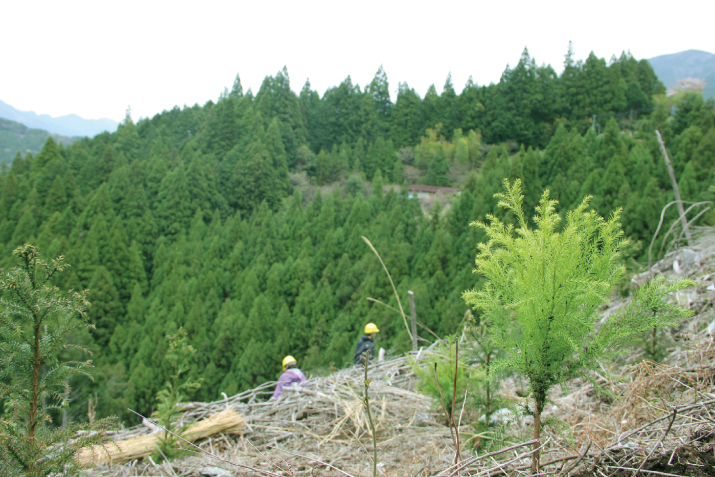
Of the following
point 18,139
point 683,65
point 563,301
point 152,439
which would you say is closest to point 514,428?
point 563,301

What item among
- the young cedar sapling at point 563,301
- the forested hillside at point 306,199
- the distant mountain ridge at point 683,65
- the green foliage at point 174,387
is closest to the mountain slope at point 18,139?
the forested hillside at point 306,199

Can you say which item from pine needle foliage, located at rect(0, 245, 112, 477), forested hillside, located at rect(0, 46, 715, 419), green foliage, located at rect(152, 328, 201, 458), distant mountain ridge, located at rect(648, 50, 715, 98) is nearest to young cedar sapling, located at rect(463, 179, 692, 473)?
pine needle foliage, located at rect(0, 245, 112, 477)

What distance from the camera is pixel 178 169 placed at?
20078 mm

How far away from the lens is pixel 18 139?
88.6 meters

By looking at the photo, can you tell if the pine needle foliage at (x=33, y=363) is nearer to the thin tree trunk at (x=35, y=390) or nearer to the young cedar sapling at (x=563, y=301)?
the thin tree trunk at (x=35, y=390)

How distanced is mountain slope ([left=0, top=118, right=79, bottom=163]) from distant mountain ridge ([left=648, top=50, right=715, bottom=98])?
126 meters

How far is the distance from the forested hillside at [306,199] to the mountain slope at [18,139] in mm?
75562

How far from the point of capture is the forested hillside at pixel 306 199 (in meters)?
10.5

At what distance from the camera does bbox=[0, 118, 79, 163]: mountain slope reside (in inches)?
3276

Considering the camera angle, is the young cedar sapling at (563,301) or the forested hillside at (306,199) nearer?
the young cedar sapling at (563,301)

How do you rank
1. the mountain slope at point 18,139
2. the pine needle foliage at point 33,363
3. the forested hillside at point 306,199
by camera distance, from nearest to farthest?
the pine needle foliage at point 33,363, the forested hillside at point 306,199, the mountain slope at point 18,139

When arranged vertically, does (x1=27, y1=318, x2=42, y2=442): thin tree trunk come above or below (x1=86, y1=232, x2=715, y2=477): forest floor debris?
above

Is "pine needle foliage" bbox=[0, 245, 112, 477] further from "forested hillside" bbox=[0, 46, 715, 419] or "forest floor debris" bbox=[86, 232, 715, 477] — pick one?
"forested hillside" bbox=[0, 46, 715, 419]

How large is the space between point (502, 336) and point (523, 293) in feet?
Result: 0.63
